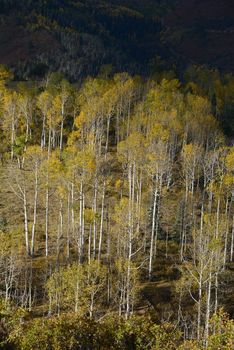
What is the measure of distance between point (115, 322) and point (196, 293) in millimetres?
22563

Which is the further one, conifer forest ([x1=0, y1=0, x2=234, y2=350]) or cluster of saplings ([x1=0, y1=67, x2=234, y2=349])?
cluster of saplings ([x1=0, y1=67, x2=234, y2=349])

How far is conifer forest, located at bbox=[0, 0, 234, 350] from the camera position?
24.6 metres

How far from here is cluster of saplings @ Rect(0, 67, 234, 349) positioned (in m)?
24.9

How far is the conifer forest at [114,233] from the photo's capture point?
24625mm

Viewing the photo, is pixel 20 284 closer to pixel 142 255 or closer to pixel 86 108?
pixel 142 255

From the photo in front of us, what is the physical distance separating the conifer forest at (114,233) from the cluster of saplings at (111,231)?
15 centimetres

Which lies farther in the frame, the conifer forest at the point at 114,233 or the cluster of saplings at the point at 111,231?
the cluster of saplings at the point at 111,231

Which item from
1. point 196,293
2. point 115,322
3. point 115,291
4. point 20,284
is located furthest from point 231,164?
point 115,322

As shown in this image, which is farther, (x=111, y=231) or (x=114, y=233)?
(x=111, y=231)

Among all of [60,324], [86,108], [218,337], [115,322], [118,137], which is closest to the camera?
[218,337]

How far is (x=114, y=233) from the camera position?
5362 cm

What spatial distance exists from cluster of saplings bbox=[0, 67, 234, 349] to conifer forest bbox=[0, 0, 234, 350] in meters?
0.15

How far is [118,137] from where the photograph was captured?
83062 mm

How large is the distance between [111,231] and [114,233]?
34.3 inches
